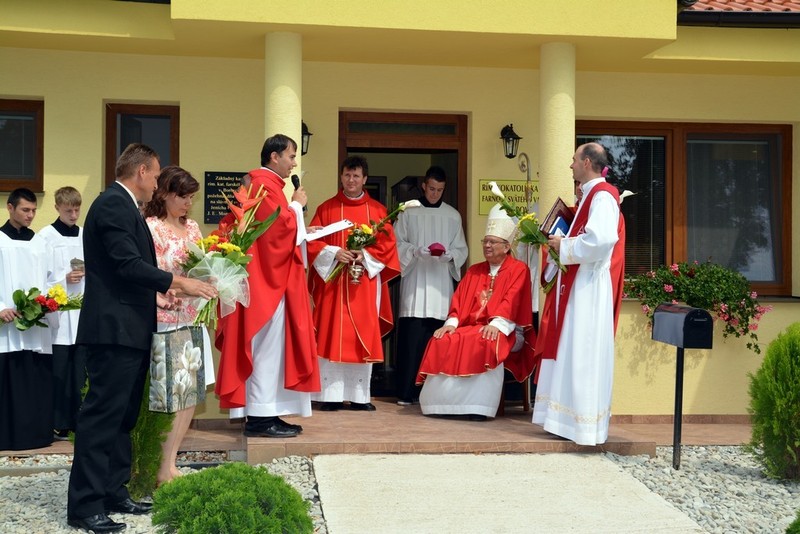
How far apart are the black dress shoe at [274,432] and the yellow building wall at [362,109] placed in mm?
1972

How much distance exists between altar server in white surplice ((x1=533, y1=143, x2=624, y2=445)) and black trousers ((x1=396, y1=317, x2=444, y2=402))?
221 cm

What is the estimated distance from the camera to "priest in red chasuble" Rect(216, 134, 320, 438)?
825 cm

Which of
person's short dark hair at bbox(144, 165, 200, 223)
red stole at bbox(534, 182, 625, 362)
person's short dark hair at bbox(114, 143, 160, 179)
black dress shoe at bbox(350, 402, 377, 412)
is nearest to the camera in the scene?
person's short dark hair at bbox(114, 143, 160, 179)

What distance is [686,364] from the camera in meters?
10.5

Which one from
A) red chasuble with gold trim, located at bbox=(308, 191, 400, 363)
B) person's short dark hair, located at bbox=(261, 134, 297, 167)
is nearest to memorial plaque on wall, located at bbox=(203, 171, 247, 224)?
red chasuble with gold trim, located at bbox=(308, 191, 400, 363)

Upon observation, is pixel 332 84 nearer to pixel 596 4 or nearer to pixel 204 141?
pixel 204 141

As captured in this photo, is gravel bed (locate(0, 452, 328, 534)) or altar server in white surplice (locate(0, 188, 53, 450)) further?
altar server in white surplice (locate(0, 188, 53, 450))

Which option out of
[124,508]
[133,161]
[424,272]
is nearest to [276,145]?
[133,161]

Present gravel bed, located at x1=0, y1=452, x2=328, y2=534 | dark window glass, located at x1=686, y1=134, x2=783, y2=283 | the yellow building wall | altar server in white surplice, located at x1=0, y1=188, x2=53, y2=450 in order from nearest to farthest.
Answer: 1. gravel bed, located at x1=0, y1=452, x2=328, y2=534
2. altar server in white surplice, located at x1=0, y1=188, x2=53, y2=450
3. the yellow building wall
4. dark window glass, located at x1=686, y1=134, x2=783, y2=283

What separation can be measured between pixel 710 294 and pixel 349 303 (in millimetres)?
3431

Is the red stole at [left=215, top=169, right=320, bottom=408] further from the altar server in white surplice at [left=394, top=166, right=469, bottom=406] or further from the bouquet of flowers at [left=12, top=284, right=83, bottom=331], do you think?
the altar server in white surplice at [left=394, top=166, right=469, bottom=406]

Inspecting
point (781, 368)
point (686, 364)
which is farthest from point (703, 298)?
point (781, 368)

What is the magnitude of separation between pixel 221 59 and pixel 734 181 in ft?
18.0

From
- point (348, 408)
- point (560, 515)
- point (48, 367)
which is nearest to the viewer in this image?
point (560, 515)
